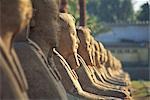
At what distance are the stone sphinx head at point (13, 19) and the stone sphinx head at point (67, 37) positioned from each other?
4376 millimetres

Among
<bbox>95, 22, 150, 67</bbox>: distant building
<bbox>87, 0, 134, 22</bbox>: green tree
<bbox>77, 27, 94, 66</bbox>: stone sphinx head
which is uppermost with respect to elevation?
<bbox>77, 27, 94, 66</bbox>: stone sphinx head

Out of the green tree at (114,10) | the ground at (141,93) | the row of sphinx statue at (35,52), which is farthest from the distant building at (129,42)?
the row of sphinx statue at (35,52)

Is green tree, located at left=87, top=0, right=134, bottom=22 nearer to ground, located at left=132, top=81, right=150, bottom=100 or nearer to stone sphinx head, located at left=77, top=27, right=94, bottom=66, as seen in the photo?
ground, located at left=132, top=81, right=150, bottom=100

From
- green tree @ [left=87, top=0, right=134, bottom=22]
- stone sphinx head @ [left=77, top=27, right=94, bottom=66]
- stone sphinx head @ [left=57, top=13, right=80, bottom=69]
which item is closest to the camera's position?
stone sphinx head @ [left=57, top=13, right=80, bottom=69]

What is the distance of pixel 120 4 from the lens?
291 feet

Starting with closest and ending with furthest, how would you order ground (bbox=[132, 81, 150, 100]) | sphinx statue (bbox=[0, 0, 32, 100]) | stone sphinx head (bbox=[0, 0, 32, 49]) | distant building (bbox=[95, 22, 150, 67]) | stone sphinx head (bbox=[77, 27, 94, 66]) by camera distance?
sphinx statue (bbox=[0, 0, 32, 100])
stone sphinx head (bbox=[0, 0, 32, 49])
stone sphinx head (bbox=[77, 27, 94, 66])
ground (bbox=[132, 81, 150, 100])
distant building (bbox=[95, 22, 150, 67])

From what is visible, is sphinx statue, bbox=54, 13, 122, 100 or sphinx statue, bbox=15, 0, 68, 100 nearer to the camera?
sphinx statue, bbox=15, 0, 68, 100

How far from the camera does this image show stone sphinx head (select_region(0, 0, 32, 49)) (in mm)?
5902

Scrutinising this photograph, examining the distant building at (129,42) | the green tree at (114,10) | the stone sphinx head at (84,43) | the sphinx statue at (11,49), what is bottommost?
the distant building at (129,42)

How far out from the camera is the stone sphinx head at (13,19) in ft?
19.4

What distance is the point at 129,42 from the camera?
55594 mm

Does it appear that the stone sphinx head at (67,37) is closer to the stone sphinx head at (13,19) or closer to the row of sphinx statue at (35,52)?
the row of sphinx statue at (35,52)

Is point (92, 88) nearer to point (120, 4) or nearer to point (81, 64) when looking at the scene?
point (81, 64)

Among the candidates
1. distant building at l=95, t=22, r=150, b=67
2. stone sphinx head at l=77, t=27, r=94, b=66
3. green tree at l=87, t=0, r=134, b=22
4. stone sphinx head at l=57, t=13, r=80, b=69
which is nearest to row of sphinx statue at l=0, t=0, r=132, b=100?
stone sphinx head at l=57, t=13, r=80, b=69
